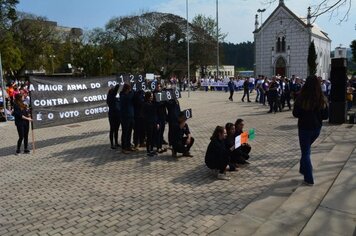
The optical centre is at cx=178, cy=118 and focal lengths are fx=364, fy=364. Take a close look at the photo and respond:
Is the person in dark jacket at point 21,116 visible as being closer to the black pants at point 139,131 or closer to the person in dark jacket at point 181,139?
the black pants at point 139,131

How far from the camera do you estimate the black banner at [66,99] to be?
1141 centimetres

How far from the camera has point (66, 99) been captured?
1271cm

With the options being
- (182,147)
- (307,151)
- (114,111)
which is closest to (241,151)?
(182,147)

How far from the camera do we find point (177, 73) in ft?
240

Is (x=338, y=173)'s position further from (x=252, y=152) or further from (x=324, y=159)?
(x=252, y=152)

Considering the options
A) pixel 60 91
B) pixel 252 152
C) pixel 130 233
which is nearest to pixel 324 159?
pixel 252 152

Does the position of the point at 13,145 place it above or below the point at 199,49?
below

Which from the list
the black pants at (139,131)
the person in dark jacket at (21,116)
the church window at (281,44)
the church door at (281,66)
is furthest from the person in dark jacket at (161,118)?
the church window at (281,44)

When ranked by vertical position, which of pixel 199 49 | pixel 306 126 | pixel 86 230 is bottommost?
pixel 86 230

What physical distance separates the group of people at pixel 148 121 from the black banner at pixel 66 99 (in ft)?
7.75

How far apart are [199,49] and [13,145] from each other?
56754 millimetres

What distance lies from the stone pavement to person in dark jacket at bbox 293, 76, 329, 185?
82 cm

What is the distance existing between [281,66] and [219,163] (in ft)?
200

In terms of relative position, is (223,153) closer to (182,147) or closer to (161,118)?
(182,147)
